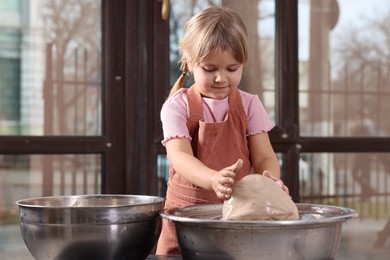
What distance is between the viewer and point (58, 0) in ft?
9.68

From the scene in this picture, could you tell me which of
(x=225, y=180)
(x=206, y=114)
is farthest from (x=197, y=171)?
(x=206, y=114)

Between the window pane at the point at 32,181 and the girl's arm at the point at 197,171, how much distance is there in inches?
49.9

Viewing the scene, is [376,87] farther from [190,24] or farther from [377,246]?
[190,24]

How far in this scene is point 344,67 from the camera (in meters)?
3.27

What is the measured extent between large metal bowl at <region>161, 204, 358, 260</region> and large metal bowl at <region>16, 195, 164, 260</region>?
3.9 inches

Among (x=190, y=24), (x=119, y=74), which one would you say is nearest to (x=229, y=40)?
(x=190, y=24)

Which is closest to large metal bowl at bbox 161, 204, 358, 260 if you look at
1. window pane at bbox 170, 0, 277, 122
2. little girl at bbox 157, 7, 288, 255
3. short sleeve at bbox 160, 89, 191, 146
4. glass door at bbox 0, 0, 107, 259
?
little girl at bbox 157, 7, 288, 255

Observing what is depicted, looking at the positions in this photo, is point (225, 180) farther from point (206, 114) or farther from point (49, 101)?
point (49, 101)

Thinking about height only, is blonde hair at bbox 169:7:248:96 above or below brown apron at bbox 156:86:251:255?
above

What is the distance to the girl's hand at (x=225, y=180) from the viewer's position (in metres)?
1.34

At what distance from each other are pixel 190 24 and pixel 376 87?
1793 millimetres

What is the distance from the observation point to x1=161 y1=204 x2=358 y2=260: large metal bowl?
1.26m

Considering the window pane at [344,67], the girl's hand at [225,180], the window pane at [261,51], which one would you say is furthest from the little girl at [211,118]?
the window pane at [344,67]

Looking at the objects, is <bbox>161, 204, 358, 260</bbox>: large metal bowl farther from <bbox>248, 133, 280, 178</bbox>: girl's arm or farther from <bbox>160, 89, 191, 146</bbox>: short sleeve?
<bbox>248, 133, 280, 178</bbox>: girl's arm
